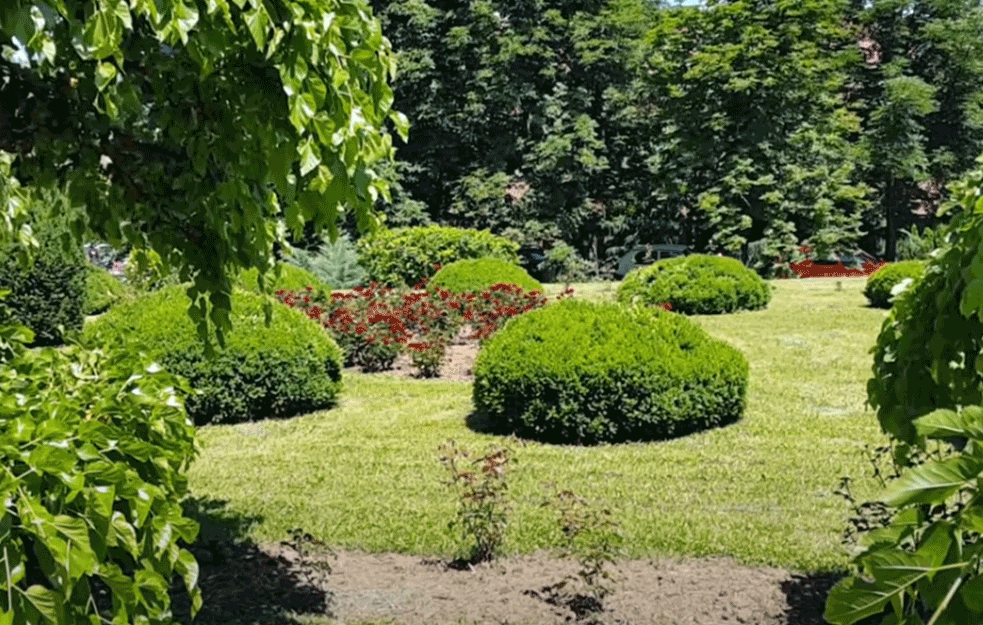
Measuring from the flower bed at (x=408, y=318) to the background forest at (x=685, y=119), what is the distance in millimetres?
14645

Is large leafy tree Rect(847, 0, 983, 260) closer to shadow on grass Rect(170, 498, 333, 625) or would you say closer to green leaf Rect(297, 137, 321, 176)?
shadow on grass Rect(170, 498, 333, 625)

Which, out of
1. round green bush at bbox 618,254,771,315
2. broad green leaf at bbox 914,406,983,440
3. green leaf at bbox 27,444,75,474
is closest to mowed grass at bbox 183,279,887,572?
green leaf at bbox 27,444,75,474

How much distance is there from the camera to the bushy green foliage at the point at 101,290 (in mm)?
15578

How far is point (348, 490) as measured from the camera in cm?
654

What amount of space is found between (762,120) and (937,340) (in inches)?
993

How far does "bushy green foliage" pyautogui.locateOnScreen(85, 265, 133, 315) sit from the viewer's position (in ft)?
51.1

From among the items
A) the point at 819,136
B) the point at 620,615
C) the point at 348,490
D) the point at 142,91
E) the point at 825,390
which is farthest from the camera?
the point at 819,136

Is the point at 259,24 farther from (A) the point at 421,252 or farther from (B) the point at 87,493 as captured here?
(A) the point at 421,252

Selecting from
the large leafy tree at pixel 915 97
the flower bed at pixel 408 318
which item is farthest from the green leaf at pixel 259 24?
the large leafy tree at pixel 915 97

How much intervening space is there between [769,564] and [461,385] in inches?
217

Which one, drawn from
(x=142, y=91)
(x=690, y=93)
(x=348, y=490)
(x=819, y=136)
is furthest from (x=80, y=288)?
(x=819, y=136)

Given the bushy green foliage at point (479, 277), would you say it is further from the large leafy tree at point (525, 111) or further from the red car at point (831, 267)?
the large leafy tree at point (525, 111)

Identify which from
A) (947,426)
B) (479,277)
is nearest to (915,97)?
(479,277)

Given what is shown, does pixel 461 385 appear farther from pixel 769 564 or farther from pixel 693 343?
pixel 769 564
